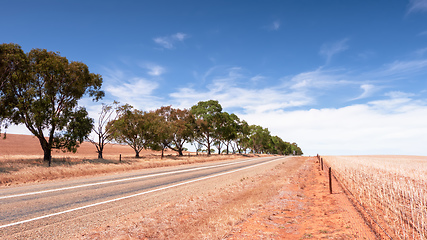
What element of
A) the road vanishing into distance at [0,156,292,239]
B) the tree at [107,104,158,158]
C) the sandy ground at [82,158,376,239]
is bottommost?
the sandy ground at [82,158,376,239]

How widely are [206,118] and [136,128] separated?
1966 centimetres

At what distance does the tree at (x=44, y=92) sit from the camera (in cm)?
2256

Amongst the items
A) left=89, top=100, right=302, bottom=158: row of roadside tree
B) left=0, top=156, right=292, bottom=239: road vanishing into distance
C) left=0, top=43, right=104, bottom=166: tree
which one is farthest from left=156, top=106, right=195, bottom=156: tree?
left=0, top=156, right=292, bottom=239: road vanishing into distance

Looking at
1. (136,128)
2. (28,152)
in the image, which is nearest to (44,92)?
(136,128)

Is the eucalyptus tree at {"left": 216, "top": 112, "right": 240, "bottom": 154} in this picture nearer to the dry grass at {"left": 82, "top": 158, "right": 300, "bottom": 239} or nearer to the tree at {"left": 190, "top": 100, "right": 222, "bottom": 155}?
the tree at {"left": 190, "top": 100, "right": 222, "bottom": 155}

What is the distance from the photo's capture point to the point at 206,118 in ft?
182

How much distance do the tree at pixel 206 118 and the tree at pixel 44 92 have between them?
2868cm

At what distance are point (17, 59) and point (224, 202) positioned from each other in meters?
25.4

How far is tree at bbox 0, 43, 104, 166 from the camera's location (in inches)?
888

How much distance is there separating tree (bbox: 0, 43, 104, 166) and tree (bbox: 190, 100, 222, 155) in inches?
1129

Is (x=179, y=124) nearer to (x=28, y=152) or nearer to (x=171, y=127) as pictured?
(x=171, y=127)

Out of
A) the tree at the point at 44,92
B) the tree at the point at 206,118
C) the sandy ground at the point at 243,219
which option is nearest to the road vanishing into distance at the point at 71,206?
the sandy ground at the point at 243,219

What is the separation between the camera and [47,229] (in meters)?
6.17

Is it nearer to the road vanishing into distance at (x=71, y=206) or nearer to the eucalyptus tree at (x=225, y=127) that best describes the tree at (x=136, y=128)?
the eucalyptus tree at (x=225, y=127)
